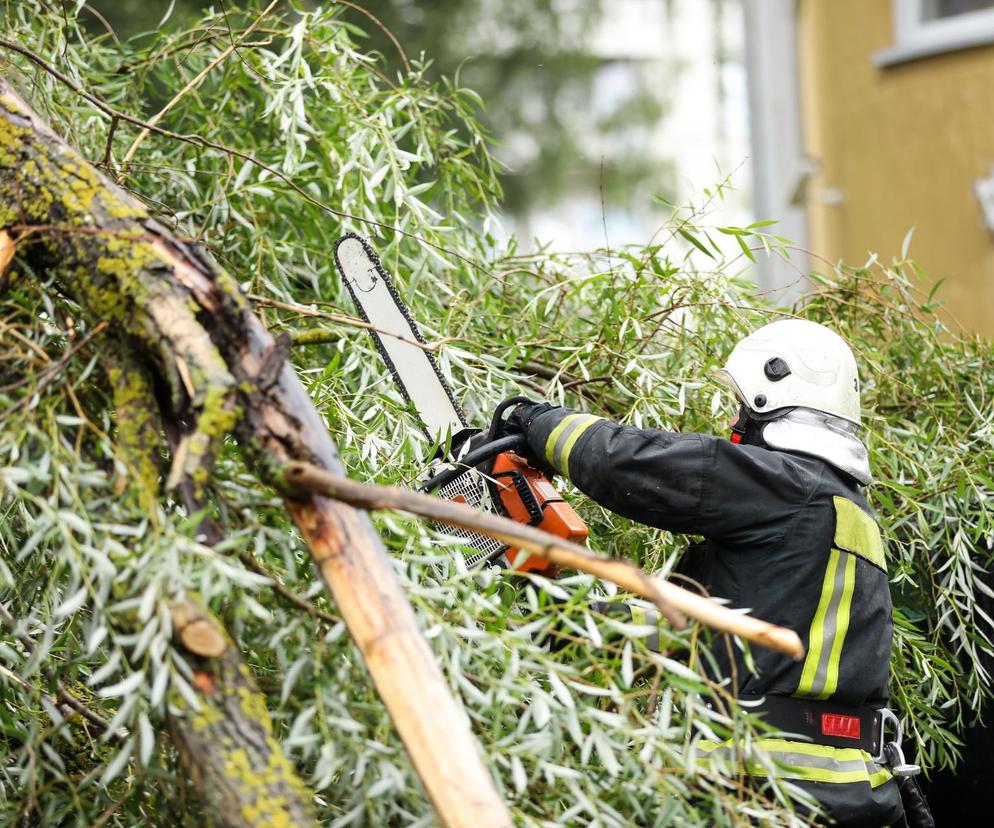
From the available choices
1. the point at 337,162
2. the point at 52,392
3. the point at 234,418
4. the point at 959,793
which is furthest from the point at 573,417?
A: the point at 959,793

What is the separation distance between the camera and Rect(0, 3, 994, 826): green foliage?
76.6 inches

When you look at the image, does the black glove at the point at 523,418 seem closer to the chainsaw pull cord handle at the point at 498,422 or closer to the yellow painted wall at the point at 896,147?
the chainsaw pull cord handle at the point at 498,422

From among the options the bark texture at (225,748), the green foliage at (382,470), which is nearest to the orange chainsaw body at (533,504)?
the green foliage at (382,470)

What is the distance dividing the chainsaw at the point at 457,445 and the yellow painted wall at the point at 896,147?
4.87m

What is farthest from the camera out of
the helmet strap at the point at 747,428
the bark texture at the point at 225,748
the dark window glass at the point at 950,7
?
the dark window glass at the point at 950,7

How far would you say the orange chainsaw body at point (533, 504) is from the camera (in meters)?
2.51

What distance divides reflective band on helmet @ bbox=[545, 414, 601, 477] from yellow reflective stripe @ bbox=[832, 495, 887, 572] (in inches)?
23.7

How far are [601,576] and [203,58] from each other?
2.64 meters

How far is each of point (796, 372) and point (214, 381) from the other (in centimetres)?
141

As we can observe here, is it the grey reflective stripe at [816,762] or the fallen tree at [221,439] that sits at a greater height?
the fallen tree at [221,439]

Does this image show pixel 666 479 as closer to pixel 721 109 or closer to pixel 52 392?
pixel 52 392

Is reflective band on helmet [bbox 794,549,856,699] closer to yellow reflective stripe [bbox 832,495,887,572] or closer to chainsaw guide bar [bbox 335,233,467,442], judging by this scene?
yellow reflective stripe [bbox 832,495,887,572]

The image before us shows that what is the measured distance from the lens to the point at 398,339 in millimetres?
2797

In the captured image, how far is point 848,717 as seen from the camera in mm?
2615
